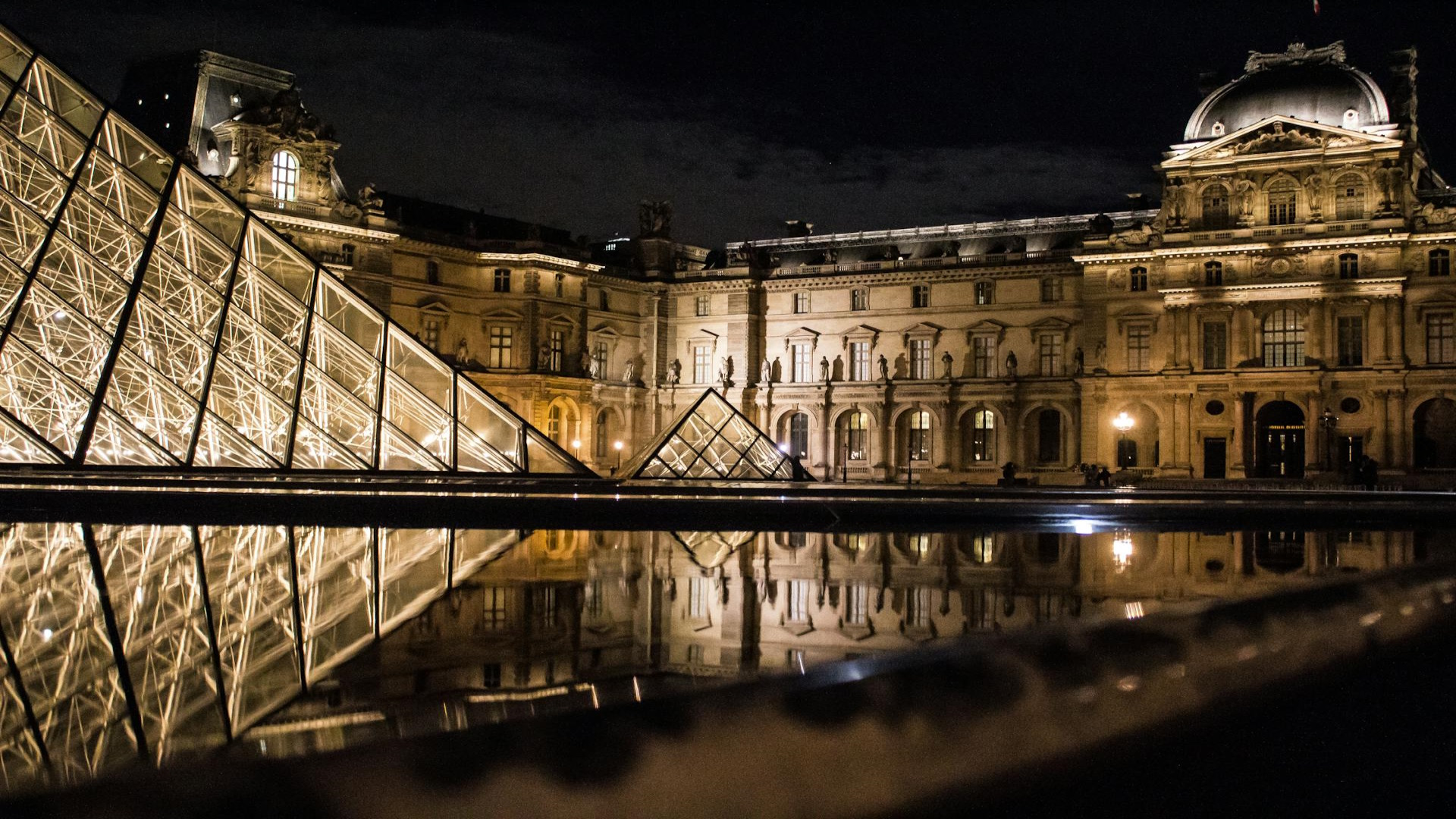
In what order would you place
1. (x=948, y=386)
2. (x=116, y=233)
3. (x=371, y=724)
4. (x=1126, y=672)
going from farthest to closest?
(x=948, y=386) < (x=116, y=233) < (x=371, y=724) < (x=1126, y=672)

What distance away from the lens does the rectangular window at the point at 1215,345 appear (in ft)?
168

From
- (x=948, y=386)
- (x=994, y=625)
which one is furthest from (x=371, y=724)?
(x=948, y=386)

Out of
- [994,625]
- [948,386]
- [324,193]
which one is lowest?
[994,625]

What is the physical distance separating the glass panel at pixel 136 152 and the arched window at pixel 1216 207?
127ft

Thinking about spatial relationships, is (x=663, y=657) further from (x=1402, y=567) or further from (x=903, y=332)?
(x=903, y=332)

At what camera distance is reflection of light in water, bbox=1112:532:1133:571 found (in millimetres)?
12034

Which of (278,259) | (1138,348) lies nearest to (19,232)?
(278,259)

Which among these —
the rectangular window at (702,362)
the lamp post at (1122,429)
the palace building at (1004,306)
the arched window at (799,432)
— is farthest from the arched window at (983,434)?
the rectangular window at (702,362)

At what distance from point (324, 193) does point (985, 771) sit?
4955 cm

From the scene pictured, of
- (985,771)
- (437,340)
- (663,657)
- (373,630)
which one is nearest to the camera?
(985,771)

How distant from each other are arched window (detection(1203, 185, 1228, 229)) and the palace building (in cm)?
12

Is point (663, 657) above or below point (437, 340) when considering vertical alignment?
below

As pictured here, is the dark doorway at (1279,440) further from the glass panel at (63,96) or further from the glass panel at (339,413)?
the glass panel at (63,96)

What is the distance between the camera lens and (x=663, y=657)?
596 cm
